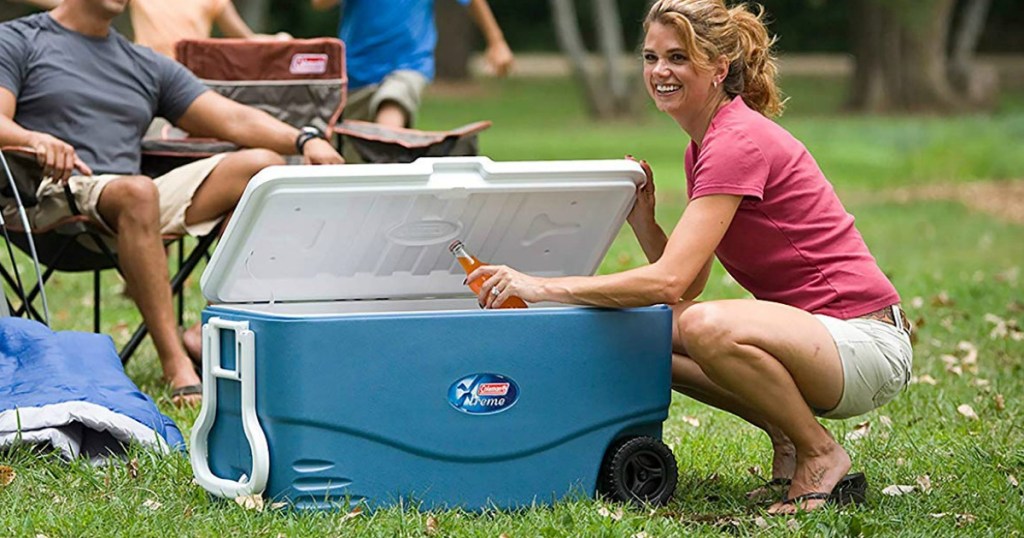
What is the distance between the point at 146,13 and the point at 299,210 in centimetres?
305

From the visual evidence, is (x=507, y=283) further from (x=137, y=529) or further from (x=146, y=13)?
(x=146, y=13)

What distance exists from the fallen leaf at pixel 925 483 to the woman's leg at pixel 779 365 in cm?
30

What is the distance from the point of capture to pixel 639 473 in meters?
3.45

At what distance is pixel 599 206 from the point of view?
140 inches

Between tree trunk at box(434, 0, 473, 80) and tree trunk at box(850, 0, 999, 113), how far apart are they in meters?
7.71

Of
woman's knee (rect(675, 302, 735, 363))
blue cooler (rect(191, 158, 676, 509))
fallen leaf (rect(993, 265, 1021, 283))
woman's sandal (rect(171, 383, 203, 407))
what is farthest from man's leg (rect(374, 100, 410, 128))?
fallen leaf (rect(993, 265, 1021, 283))

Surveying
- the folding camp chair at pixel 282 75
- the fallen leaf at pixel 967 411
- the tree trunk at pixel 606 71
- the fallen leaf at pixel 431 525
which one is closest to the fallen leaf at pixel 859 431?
the fallen leaf at pixel 967 411

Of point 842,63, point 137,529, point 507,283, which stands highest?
point 507,283

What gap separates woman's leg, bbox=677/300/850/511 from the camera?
129 inches

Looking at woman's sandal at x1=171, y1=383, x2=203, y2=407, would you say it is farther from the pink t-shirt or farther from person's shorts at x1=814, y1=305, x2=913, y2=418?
person's shorts at x1=814, y1=305, x2=913, y2=418

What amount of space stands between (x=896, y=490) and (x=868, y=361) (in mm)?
388

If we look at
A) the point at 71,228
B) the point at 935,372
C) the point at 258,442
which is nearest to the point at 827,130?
the point at 935,372

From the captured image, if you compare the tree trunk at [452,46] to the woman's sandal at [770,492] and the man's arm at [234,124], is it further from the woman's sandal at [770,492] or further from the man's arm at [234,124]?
the woman's sandal at [770,492]

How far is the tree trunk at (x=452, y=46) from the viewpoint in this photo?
30.3m
